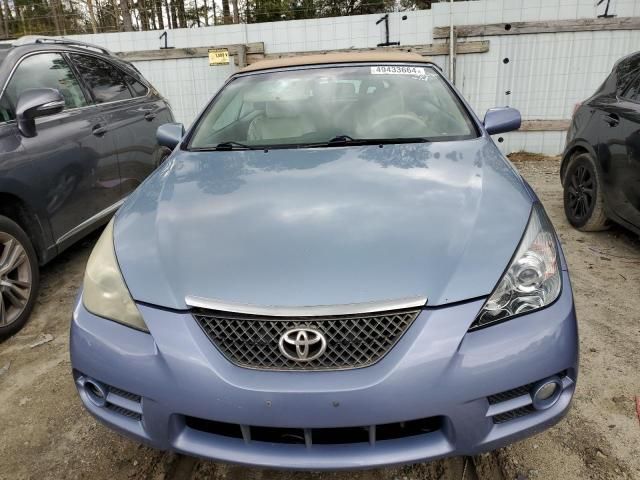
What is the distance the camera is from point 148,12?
19641 mm

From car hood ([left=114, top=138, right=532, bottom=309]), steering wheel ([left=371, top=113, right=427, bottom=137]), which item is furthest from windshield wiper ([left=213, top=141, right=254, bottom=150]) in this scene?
steering wheel ([left=371, top=113, right=427, bottom=137])

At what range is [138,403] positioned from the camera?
1524mm

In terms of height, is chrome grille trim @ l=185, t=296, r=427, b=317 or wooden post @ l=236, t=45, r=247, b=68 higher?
wooden post @ l=236, t=45, r=247, b=68

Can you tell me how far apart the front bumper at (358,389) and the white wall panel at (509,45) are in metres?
6.92

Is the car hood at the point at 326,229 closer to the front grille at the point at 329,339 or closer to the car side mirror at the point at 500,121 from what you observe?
the front grille at the point at 329,339

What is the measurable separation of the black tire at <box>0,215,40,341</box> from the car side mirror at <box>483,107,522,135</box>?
2.75 metres

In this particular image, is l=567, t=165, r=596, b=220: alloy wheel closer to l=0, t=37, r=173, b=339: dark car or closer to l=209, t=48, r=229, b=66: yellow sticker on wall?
l=0, t=37, r=173, b=339: dark car

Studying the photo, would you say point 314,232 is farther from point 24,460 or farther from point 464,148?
point 24,460

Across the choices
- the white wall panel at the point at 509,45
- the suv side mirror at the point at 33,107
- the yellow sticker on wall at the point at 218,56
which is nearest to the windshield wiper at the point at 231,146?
the suv side mirror at the point at 33,107

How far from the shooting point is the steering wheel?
8.54 ft

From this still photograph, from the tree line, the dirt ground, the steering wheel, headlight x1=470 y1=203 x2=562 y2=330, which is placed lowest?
the dirt ground

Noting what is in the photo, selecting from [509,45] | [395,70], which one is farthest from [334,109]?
[509,45]

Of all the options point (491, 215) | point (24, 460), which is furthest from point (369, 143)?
point (24, 460)

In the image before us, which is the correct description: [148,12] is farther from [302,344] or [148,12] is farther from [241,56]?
[302,344]
